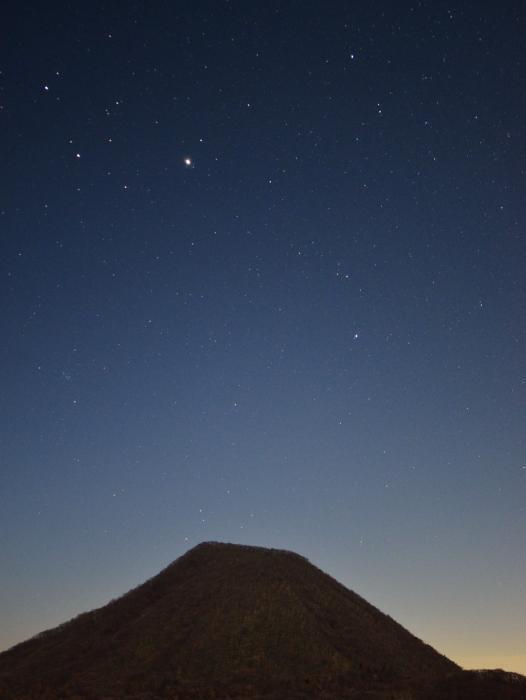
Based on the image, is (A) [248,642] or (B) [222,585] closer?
(A) [248,642]

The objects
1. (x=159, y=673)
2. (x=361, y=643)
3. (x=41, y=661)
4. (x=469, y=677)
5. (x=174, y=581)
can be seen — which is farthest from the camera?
(x=174, y=581)

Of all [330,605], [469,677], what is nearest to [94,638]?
[330,605]

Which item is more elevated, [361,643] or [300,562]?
[300,562]

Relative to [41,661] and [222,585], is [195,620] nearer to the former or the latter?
[222,585]

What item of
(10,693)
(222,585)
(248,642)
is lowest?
(10,693)

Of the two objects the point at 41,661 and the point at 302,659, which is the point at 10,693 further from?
the point at 302,659

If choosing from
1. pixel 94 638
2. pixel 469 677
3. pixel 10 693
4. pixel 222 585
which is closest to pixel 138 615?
pixel 94 638

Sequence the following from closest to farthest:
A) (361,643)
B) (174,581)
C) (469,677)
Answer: (469,677), (361,643), (174,581)
